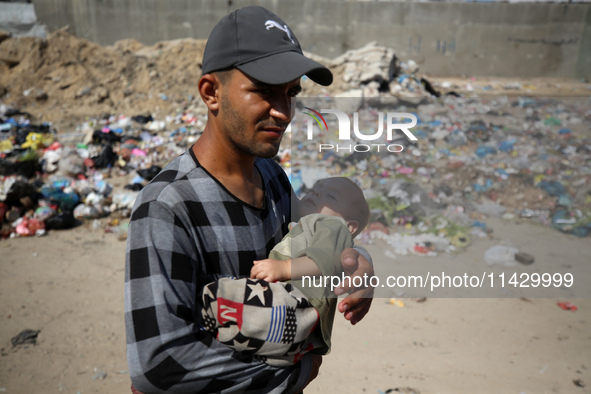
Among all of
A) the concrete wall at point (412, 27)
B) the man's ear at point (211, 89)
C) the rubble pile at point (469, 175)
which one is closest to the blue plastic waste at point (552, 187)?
the rubble pile at point (469, 175)

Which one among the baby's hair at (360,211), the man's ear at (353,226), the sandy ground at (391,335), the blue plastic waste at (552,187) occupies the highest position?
the baby's hair at (360,211)

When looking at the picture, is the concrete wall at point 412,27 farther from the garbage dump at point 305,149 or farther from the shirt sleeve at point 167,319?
the shirt sleeve at point 167,319

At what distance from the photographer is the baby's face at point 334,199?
70.8 inches

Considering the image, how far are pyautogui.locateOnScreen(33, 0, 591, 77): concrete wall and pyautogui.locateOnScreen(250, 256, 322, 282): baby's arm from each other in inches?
516

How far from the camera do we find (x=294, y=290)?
3.92ft

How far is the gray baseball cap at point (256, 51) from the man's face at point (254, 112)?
0.04m

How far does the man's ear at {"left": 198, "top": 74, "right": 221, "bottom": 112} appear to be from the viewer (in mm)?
1182

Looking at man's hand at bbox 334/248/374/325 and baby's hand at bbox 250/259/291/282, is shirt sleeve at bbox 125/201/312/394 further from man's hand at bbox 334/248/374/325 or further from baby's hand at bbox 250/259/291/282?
man's hand at bbox 334/248/374/325

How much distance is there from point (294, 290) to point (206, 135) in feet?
1.73

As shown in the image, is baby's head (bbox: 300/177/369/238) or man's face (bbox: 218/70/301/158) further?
baby's head (bbox: 300/177/369/238)

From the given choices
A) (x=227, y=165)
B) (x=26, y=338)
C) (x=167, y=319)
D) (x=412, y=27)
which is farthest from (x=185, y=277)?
(x=412, y=27)

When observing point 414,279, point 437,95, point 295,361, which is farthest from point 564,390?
point 437,95

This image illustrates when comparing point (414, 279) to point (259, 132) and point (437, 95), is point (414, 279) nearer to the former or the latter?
point (259, 132)

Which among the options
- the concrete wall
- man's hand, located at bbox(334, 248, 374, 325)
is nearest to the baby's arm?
man's hand, located at bbox(334, 248, 374, 325)
